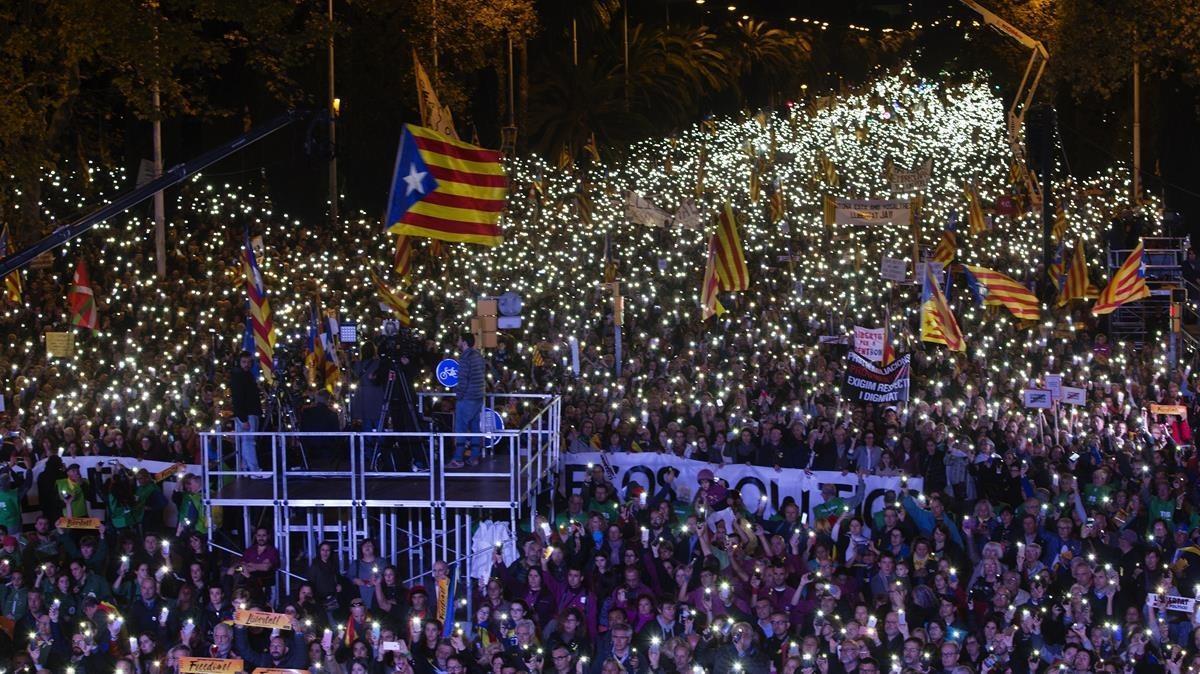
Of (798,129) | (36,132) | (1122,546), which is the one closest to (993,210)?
(798,129)

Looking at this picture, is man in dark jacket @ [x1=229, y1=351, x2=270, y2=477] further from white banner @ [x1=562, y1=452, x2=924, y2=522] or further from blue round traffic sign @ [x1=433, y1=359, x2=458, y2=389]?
white banner @ [x1=562, y1=452, x2=924, y2=522]

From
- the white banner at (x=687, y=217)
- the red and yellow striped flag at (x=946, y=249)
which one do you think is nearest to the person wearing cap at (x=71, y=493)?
the white banner at (x=687, y=217)

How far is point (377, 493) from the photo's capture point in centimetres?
1703

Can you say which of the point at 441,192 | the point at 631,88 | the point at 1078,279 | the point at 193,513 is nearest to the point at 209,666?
the point at 193,513

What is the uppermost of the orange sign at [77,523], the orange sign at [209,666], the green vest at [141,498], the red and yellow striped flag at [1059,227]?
the red and yellow striped flag at [1059,227]

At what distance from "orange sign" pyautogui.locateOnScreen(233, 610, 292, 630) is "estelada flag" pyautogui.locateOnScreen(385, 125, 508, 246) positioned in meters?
3.68

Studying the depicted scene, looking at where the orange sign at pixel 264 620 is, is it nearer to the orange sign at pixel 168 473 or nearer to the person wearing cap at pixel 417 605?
the person wearing cap at pixel 417 605

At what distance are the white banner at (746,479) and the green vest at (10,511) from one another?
5797 mm

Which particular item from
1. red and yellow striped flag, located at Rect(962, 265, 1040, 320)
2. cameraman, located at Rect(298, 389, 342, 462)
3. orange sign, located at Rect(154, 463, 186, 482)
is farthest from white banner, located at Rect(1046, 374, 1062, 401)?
orange sign, located at Rect(154, 463, 186, 482)

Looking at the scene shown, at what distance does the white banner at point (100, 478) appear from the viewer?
1848 cm

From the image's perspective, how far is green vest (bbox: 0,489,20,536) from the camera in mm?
17734

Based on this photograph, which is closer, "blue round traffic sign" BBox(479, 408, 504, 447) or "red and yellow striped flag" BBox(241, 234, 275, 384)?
"blue round traffic sign" BBox(479, 408, 504, 447)

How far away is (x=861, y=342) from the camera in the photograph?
21.9 meters

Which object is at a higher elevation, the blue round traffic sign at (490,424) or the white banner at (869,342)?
the white banner at (869,342)
